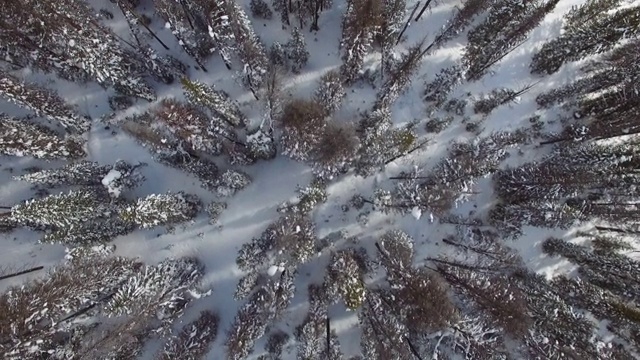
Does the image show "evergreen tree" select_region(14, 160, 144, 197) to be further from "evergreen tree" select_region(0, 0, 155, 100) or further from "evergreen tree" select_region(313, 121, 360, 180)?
"evergreen tree" select_region(313, 121, 360, 180)

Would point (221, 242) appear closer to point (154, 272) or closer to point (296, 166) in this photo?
point (154, 272)

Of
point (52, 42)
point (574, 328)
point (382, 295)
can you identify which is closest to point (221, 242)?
point (382, 295)

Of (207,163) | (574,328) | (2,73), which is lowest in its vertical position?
(574,328)

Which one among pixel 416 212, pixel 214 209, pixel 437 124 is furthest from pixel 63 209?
pixel 437 124

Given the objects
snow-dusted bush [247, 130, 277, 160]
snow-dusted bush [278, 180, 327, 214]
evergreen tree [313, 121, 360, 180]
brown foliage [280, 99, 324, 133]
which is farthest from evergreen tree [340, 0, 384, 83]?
snow-dusted bush [278, 180, 327, 214]

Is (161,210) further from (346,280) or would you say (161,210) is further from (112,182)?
(346,280)
